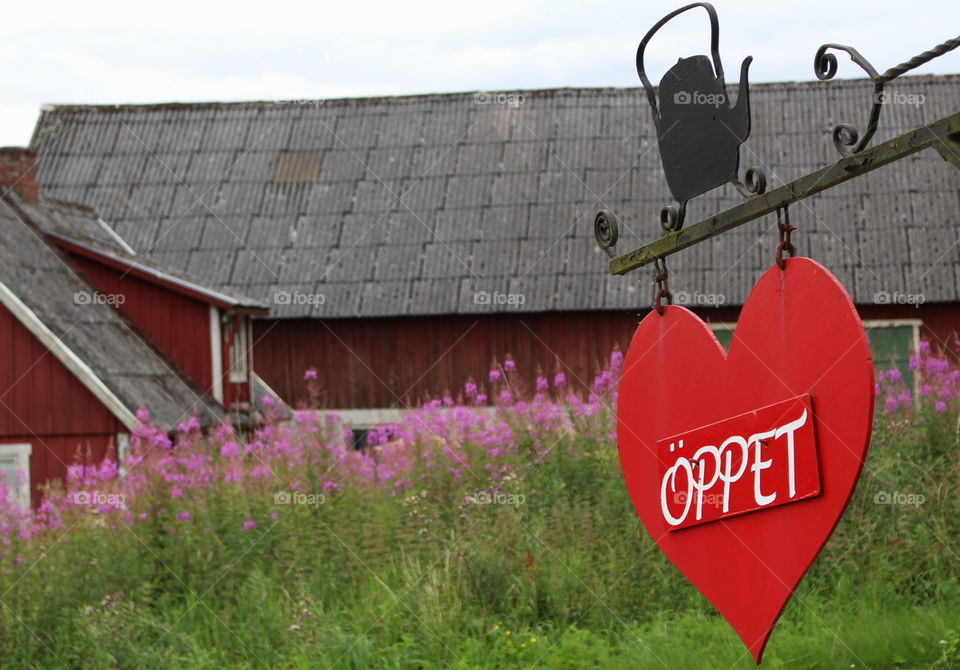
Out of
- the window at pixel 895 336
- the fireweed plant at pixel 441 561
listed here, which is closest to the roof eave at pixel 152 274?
the window at pixel 895 336

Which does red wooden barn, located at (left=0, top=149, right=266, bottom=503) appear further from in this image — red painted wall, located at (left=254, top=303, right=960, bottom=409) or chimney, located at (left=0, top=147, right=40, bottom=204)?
red painted wall, located at (left=254, top=303, right=960, bottom=409)

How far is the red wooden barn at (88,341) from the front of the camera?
13.6 meters

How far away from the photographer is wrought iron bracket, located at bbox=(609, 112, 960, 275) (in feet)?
7.40

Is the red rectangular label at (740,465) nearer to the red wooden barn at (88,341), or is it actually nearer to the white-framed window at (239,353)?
the red wooden barn at (88,341)

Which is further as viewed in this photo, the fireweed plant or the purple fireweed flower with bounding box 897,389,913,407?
the purple fireweed flower with bounding box 897,389,913,407

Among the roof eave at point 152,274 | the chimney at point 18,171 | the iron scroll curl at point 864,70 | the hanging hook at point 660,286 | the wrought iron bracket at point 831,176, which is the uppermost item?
the chimney at point 18,171

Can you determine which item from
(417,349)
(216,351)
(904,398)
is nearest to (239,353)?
(216,351)

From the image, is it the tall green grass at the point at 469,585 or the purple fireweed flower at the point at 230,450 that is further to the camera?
the purple fireweed flower at the point at 230,450

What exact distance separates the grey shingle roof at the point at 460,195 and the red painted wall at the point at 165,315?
2281 mm

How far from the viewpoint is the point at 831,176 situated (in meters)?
2.48

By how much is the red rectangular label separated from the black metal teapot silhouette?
0.58m

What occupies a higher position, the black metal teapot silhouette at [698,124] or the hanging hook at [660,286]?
the black metal teapot silhouette at [698,124]

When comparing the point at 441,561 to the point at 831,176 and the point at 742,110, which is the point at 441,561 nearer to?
the point at 742,110

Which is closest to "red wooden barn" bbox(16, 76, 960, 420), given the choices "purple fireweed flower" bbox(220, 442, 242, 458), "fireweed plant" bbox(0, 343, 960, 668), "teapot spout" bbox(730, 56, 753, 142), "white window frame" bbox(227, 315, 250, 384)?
"white window frame" bbox(227, 315, 250, 384)
